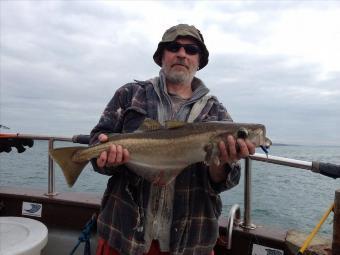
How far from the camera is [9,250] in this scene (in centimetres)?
377

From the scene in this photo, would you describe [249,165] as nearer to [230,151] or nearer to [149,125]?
[230,151]

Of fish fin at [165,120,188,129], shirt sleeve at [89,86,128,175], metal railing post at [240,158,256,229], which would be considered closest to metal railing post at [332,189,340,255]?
metal railing post at [240,158,256,229]

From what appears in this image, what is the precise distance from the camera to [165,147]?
344 centimetres

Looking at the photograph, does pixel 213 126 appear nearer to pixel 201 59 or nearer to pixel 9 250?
pixel 201 59

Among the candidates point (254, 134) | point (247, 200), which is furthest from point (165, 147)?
point (247, 200)

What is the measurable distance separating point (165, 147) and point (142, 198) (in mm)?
523

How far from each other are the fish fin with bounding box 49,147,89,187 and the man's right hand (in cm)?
27

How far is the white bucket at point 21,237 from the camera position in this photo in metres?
3.86

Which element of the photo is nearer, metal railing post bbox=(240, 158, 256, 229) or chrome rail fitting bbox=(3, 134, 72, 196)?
metal railing post bbox=(240, 158, 256, 229)

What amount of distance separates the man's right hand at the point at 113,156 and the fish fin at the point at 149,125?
262mm

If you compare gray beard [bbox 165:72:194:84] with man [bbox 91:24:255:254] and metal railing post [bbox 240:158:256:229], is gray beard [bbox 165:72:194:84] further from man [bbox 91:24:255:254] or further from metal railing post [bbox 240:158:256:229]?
metal railing post [bbox 240:158:256:229]

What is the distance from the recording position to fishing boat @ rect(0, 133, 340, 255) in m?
3.85

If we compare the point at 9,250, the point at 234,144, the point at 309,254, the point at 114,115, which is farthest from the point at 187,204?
the point at 9,250

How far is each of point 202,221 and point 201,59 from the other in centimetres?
181
